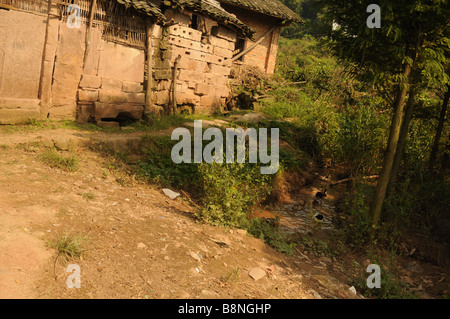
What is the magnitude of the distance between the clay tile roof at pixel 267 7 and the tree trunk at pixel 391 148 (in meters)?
10.3

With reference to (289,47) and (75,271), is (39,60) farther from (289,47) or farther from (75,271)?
(289,47)

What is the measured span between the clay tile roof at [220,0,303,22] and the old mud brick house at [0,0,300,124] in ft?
8.81

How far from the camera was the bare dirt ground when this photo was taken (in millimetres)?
3746

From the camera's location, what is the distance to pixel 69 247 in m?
4.01

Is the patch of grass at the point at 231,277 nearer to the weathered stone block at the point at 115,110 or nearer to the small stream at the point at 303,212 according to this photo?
the small stream at the point at 303,212

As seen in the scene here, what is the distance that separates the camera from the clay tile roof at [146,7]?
8.92m

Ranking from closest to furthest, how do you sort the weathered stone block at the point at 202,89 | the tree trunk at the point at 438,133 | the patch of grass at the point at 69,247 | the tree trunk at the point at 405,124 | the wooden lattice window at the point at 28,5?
the patch of grass at the point at 69,247 → the tree trunk at the point at 405,124 → the tree trunk at the point at 438,133 → the wooden lattice window at the point at 28,5 → the weathered stone block at the point at 202,89

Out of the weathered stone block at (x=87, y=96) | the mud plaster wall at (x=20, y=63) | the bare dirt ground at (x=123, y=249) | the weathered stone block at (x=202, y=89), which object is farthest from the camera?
the weathered stone block at (x=202, y=89)

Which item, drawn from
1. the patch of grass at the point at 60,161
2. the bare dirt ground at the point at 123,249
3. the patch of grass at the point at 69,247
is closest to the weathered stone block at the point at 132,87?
the patch of grass at the point at 60,161

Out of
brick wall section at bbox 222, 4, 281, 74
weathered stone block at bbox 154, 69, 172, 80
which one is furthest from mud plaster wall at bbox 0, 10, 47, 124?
brick wall section at bbox 222, 4, 281, 74

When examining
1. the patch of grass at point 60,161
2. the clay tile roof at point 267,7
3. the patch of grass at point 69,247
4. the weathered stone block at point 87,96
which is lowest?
the patch of grass at point 69,247

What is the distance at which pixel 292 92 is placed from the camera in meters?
15.0

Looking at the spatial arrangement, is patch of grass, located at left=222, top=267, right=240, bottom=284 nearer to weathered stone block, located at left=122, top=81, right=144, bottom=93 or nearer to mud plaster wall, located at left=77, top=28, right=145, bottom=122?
mud plaster wall, located at left=77, top=28, right=145, bottom=122
